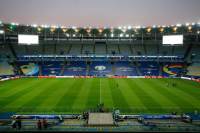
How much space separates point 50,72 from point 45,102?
39.8 m

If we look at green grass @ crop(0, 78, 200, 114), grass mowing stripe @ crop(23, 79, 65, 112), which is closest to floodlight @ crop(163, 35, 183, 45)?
green grass @ crop(0, 78, 200, 114)

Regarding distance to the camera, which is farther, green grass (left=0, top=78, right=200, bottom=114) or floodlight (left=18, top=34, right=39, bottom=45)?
floodlight (left=18, top=34, right=39, bottom=45)

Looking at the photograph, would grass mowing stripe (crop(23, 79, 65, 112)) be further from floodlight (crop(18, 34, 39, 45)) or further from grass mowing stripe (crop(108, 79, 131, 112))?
floodlight (crop(18, 34, 39, 45))

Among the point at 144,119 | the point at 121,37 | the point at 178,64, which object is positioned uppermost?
the point at 121,37

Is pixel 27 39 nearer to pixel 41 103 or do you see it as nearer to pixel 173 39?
pixel 41 103

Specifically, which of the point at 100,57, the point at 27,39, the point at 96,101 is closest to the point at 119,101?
the point at 96,101

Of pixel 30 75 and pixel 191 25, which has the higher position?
pixel 191 25

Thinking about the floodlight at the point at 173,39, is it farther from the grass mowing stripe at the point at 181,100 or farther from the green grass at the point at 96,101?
the grass mowing stripe at the point at 181,100

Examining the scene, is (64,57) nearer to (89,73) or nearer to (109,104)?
(89,73)

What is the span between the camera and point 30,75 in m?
67.1

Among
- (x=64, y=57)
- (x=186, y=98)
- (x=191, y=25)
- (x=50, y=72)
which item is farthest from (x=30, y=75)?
(x=191, y=25)

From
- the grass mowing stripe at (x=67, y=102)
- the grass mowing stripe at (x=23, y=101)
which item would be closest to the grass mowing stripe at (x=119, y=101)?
the grass mowing stripe at (x=67, y=102)

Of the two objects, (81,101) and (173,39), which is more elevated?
(173,39)

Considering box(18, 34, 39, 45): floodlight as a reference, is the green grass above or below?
below
